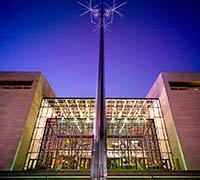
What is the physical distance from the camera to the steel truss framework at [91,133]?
17820 mm

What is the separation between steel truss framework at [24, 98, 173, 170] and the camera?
1782cm

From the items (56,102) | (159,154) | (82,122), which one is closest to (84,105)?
(82,122)

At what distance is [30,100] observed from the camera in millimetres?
15711

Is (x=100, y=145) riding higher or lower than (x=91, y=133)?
lower

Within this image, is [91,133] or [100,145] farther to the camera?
[91,133]

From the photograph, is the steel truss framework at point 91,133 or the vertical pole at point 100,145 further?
the steel truss framework at point 91,133

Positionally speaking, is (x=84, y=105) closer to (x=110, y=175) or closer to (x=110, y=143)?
(x=110, y=143)

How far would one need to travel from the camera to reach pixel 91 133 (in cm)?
2131

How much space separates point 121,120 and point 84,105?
521 cm

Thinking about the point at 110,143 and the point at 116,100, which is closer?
the point at 116,100

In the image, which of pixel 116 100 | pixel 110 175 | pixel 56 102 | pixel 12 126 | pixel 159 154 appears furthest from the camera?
pixel 56 102

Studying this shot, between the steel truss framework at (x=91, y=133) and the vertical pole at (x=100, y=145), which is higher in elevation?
the steel truss framework at (x=91, y=133)

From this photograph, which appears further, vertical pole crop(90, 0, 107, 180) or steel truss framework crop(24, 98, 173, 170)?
steel truss framework crop(24, 98, 173, 170)

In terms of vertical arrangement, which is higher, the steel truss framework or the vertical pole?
the steel truss framework
